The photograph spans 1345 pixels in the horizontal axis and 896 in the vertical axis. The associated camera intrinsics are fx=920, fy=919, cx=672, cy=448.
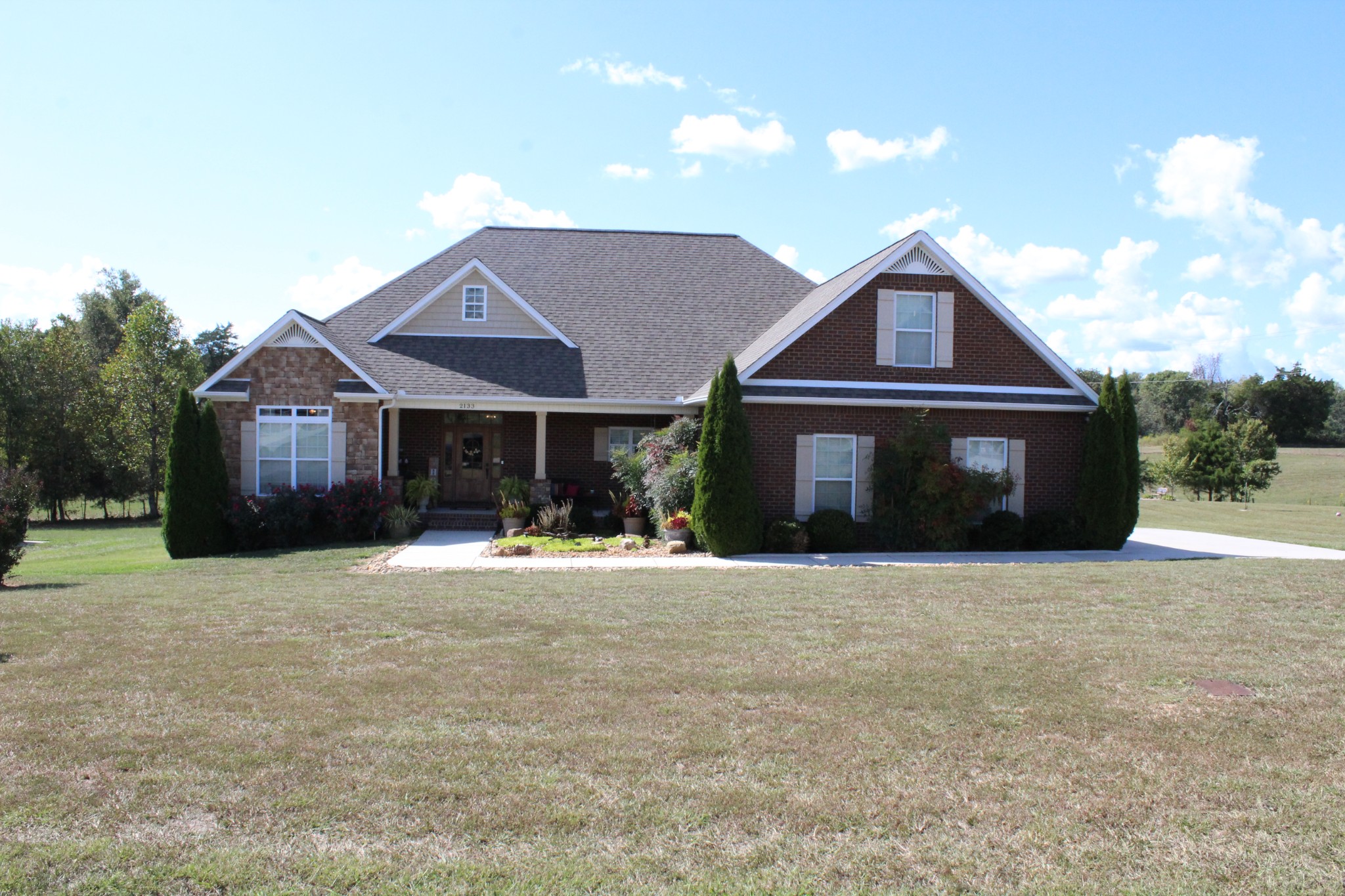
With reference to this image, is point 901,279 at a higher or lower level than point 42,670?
higher

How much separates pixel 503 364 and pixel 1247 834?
18.0m

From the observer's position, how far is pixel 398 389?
1931cm

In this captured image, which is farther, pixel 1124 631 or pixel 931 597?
pixel 931 597

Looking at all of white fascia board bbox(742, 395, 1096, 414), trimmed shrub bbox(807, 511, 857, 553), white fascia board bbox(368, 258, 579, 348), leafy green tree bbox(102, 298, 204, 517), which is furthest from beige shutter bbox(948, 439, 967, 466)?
leafy green tree bbox(102, 298, 204, 517)

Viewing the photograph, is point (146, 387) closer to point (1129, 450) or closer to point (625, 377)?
point (625, 377)

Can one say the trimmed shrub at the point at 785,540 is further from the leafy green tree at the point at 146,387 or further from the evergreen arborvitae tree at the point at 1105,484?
the leafy green tree at the point at 146,387

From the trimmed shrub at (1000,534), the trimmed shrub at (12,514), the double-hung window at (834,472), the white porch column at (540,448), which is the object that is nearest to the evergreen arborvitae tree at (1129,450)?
the trimmed shrub at (1000,534)

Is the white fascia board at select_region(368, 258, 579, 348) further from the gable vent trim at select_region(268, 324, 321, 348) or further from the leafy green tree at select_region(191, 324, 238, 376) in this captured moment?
the leafy green tree at select_region(191, 324, 238, 376)

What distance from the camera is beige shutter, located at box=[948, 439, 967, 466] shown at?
698 inches

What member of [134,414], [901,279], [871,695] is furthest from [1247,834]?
[134,414]

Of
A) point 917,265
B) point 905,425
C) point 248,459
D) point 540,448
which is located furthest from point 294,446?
point 917,265

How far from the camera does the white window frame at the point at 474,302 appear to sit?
2169 centimetres

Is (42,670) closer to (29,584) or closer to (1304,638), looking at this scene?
(29,584)

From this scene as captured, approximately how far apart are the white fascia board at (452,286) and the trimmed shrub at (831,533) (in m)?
7.96
